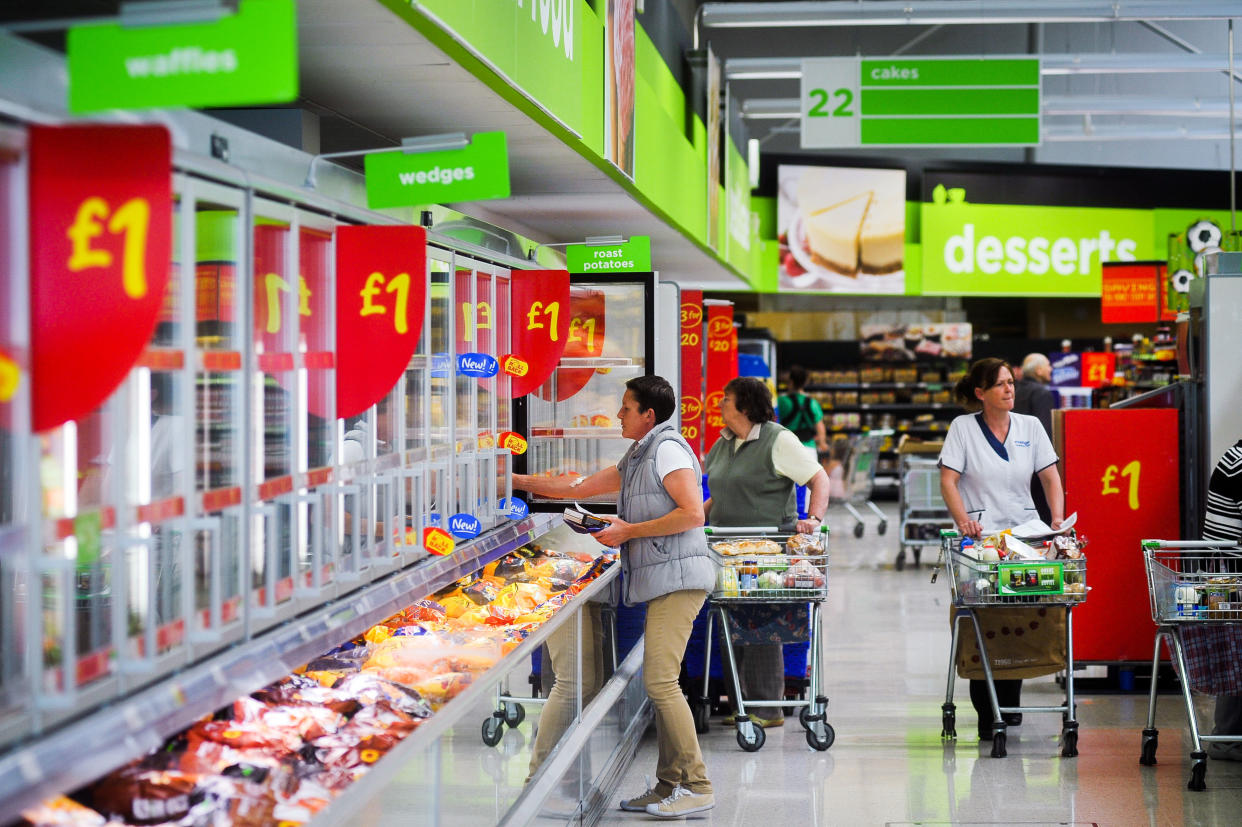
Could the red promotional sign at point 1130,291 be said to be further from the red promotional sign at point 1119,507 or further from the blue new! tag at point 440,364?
the blue new! tag at point 440,364

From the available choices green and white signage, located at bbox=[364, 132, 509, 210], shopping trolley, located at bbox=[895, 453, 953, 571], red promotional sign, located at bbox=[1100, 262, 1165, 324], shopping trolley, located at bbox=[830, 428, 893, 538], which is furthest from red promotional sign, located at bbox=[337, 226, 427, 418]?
red promotional sign, located at bbox=[1100, 262, 1165, 324]

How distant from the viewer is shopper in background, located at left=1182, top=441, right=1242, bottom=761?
5383 millimetres

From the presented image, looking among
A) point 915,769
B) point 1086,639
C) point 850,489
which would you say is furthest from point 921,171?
point 915,769

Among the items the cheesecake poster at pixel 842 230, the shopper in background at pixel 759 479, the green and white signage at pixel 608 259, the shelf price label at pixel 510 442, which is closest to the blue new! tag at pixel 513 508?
the shelf price label at pixel 510 442

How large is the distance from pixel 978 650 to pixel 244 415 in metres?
4.20

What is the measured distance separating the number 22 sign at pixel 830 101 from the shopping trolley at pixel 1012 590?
17.7 feet

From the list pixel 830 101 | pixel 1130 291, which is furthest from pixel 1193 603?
pixel 1130 291

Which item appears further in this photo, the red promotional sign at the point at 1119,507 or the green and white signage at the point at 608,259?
the red promotional sign at the point at 1119,507

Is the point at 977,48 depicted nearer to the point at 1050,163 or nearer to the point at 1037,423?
the point at 1050,163

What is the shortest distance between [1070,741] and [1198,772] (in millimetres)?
633

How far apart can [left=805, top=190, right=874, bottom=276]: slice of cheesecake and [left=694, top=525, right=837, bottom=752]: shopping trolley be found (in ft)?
46.8

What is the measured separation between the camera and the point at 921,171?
806 inches

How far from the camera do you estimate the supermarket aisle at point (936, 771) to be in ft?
16.6

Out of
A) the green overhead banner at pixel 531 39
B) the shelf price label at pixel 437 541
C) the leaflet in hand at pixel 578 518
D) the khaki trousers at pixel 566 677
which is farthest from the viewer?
the leaflet in hand at pixel 578 518
